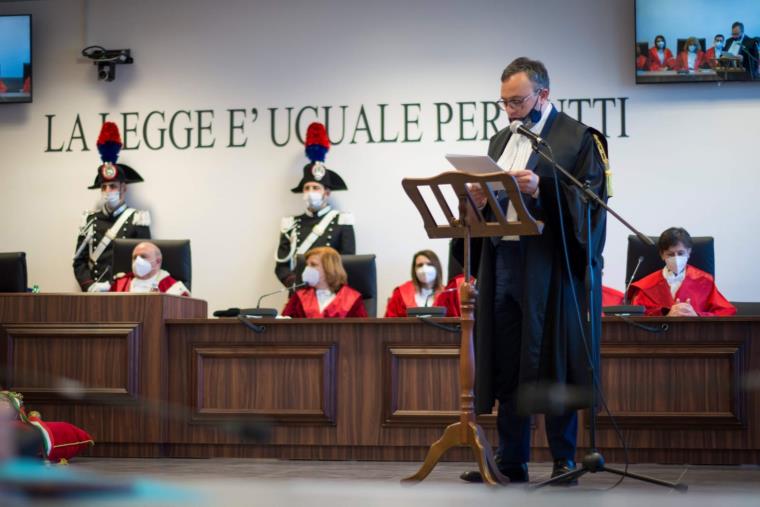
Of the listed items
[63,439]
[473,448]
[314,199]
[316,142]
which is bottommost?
[63,439]

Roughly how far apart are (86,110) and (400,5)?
8.42ft

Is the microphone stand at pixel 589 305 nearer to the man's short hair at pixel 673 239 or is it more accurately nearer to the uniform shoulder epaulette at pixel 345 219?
the man's short hair at pixel 673 239

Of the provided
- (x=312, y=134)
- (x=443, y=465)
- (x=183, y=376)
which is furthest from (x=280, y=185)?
(x=443, y=465)

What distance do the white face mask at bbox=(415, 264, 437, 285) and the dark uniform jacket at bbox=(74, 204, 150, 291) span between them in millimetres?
2404

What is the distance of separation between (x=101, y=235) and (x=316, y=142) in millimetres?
1770

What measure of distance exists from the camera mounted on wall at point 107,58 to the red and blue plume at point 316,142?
1.64 meters

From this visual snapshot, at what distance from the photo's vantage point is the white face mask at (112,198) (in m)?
7.59

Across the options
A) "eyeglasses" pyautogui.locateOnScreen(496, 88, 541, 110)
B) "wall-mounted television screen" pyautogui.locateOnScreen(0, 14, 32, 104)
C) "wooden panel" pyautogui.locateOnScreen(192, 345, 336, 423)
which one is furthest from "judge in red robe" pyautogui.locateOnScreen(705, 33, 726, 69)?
"wall-mounted television screen" pyautogui.locateOnScreen(0, 14, 32, 104)

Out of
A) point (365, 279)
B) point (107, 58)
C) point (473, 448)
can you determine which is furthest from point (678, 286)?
point (107, 58)

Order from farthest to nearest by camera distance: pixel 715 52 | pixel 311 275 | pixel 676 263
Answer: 1. pixel 715 52
2. pixel 311 275
3. pixel 676 263

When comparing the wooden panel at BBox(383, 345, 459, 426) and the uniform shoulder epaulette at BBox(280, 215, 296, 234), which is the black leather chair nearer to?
the uniform shoulder epaulette at BBox(280, 215, 296, 234)

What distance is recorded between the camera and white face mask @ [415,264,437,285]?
6270 mm

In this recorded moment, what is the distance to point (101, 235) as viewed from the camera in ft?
25.0

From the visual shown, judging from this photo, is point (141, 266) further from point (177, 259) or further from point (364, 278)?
point (364, 278)
